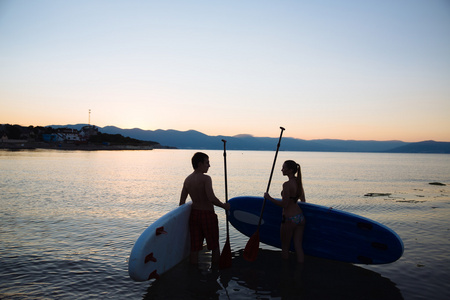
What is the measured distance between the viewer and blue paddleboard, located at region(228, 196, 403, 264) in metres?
5.93

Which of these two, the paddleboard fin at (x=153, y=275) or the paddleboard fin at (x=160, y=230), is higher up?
the paddleboard fin at (x=160, y=230)

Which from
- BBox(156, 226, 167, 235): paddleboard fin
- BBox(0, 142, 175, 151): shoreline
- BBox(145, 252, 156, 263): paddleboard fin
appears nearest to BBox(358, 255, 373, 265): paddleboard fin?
BBox(156, 226, 167, 235): paddleboard fin

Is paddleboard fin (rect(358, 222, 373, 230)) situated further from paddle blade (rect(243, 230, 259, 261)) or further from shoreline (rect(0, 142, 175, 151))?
shoreline (rect(0, 142, 175, 151))

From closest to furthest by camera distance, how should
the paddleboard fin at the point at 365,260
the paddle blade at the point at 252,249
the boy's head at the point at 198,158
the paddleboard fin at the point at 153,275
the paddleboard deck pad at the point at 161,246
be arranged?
the paddleboard deck pad at the point at 161,246, the paddleboard fin at the point at 153,275, the boy's head at the point at 198,158, the paddleboard fin at the point at 365,260, the paddle blade at the point at 252,249

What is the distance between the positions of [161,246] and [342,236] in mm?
3640

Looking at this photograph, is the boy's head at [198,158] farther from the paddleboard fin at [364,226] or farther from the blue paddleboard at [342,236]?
the paddleboard fin at [364,226]

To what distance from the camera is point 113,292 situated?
16.3ft

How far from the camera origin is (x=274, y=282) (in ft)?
18.0

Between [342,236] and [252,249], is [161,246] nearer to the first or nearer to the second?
[252,249]

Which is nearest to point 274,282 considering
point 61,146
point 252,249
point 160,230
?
point 252,249

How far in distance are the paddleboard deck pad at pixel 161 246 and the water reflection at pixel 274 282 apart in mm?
288

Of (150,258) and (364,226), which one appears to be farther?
(364,226)

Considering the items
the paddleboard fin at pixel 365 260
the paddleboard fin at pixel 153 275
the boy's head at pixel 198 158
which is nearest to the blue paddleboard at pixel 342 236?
the paddleboard fin at pixel 365 260

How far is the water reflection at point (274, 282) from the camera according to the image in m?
5.00
